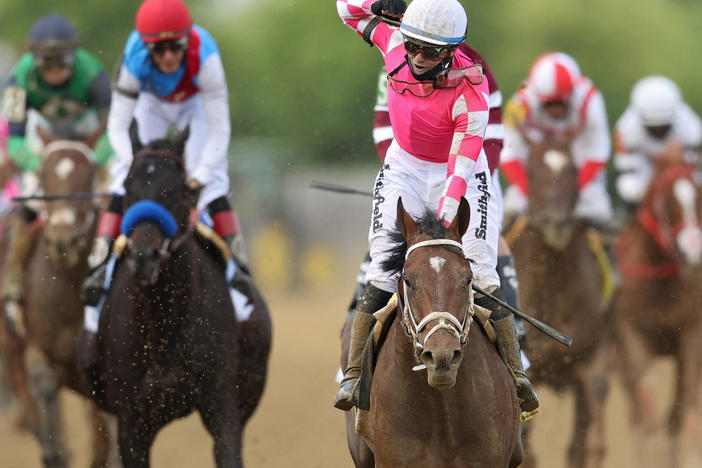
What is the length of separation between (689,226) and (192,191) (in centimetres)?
490

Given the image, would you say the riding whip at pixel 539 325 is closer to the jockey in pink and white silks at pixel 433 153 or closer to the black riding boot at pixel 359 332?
the jockey in pink and white silks at pixel 433 153

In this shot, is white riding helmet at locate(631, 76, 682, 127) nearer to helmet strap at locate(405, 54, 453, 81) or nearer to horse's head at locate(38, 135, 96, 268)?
horse's head at locate(38, 135, 96, 268)

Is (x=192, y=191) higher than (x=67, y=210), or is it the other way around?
(x=192, y=191)

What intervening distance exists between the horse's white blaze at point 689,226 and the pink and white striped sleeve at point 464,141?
561 cm

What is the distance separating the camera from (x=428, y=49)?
6148 mm

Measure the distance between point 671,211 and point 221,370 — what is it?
4861 millimetres

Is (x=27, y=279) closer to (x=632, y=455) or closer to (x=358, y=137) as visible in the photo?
(x=632, y=455)

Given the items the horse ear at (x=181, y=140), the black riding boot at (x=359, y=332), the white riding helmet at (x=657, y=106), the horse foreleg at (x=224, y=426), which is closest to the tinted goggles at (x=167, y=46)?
the horse ear at (x=181, y=140)

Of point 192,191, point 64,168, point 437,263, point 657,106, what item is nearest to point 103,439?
point 64,168

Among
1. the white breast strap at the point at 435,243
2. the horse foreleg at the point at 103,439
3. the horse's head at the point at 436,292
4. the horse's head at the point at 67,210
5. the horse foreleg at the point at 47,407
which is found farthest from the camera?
the horse's head at the point at 67,210

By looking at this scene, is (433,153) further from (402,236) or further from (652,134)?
(652,134)

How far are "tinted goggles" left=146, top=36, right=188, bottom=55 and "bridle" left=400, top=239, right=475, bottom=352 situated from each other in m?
3.25

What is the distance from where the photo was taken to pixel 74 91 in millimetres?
11250

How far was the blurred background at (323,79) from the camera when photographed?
26172mm
